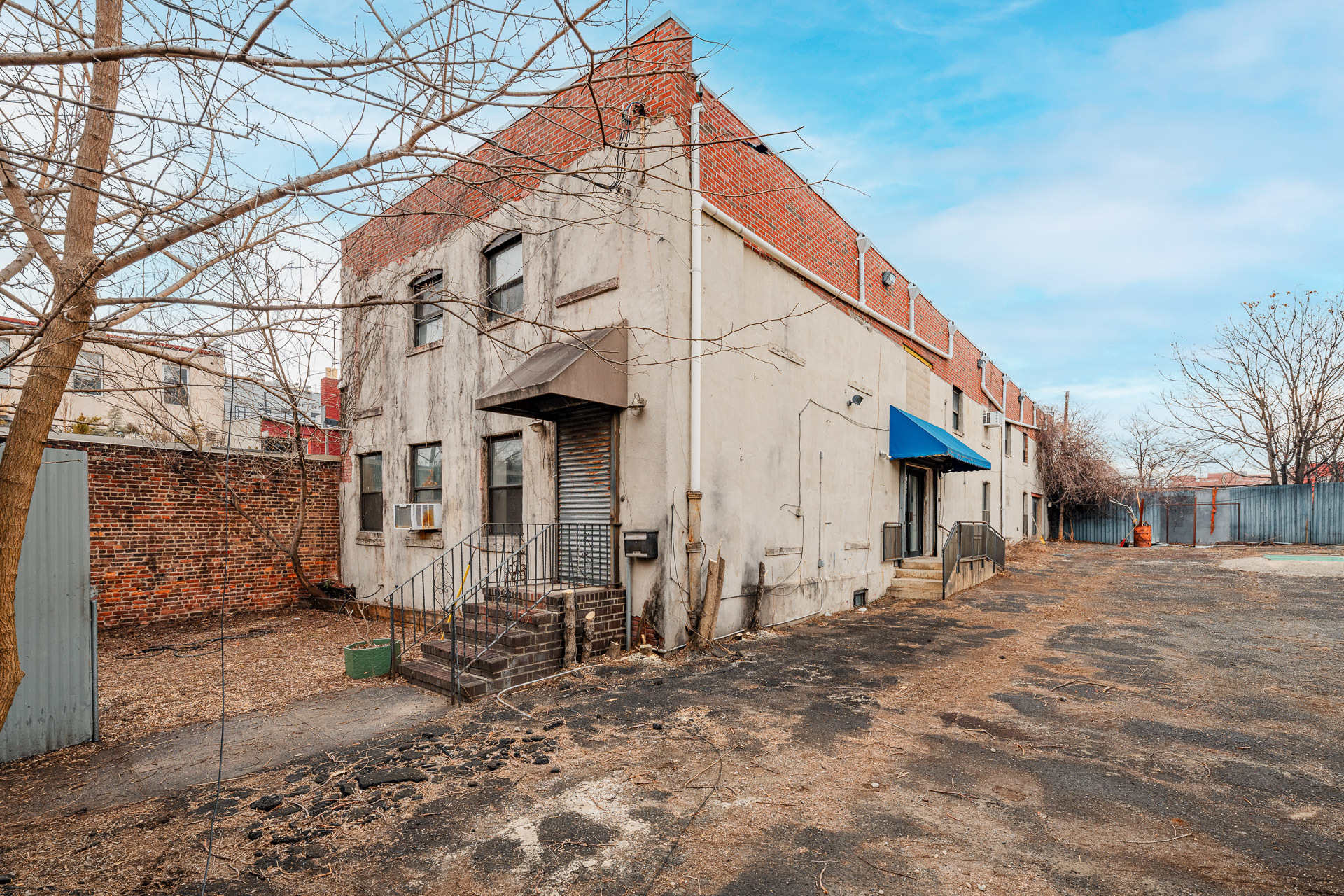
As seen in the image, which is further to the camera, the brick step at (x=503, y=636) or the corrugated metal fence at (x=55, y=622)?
the brick step at (x=503, y=636)

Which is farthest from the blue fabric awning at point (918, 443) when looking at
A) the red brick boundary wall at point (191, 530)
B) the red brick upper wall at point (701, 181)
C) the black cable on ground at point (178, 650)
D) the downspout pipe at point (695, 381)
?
the red brick boundary wall at point (191, 530)

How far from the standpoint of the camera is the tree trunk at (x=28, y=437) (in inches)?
128

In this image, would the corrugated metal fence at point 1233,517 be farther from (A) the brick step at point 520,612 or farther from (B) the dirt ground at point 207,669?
(B) the dirt ground at point 207,669

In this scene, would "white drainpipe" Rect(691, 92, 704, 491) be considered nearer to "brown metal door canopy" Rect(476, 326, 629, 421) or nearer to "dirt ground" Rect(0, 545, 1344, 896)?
"brown metal door canopy" Rect(476, 326, 629, 421)

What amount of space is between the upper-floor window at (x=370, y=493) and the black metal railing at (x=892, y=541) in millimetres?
9811

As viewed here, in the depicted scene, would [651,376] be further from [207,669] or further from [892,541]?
[892,541]

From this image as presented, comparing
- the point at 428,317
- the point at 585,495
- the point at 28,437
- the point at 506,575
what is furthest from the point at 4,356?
the point at 428,317

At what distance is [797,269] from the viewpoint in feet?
32.3

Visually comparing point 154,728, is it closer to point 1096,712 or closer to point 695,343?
point 695,343

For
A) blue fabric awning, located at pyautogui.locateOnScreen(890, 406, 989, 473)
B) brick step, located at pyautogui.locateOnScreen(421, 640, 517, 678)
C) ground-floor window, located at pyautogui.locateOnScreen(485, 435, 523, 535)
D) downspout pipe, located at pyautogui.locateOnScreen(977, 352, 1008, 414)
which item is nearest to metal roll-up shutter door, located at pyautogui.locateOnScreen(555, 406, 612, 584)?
ground-floor window, located at pyautogui.locateOnScreen(485, 435, 523, 535)

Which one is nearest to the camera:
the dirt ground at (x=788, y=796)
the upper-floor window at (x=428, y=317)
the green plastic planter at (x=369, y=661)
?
the dirt ground at (x=788, y=796)

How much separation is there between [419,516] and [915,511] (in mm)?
10331

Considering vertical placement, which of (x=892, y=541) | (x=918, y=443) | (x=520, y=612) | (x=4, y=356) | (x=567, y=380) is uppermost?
(x=567, y=380)

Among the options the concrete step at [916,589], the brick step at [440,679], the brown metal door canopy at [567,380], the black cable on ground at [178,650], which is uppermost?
the brown metal door canopy at [567,380]
